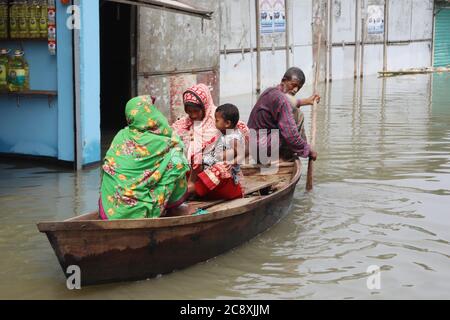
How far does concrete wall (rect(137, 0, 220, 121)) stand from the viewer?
1177 centimetres

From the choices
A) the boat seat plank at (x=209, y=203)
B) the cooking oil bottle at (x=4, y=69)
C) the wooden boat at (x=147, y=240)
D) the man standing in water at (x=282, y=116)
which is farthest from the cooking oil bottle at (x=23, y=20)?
the wooden boat at (x=147, y=240)

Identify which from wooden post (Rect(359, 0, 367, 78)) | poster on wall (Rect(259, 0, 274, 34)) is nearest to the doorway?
poster on wall (Rect(259, 0, 274, 34))

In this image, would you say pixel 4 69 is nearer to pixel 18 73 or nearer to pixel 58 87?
pixel 18 73

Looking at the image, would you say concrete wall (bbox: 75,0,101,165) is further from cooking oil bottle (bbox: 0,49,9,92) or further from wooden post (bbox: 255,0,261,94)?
wooden post (bbox: 255,0,261,94)

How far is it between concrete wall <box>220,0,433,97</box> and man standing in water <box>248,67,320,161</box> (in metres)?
6.85

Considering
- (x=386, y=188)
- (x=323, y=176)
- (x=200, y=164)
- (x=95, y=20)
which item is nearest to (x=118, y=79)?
(x=95, y=20)

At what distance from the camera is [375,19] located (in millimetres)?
26891

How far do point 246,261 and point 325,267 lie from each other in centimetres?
68

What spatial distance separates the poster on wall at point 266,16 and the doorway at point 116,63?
7453mm

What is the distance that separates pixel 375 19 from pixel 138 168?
22.9 m

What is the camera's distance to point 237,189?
6.77 metres

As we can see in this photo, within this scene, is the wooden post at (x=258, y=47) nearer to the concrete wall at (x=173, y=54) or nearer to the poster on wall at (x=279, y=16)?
the poster on wall at (x=279, y=16)
